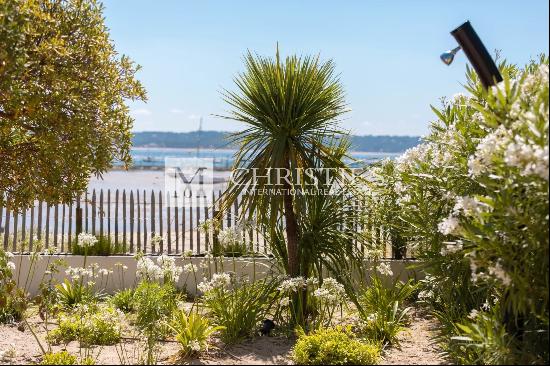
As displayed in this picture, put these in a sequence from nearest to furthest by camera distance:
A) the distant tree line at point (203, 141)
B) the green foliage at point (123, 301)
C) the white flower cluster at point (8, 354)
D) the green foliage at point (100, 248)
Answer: the white flower cluster at point (8, 354) < the green foliage at point (123, 301) < the green foliage at point (100, 248) < the distant tree line at point (203, 141)

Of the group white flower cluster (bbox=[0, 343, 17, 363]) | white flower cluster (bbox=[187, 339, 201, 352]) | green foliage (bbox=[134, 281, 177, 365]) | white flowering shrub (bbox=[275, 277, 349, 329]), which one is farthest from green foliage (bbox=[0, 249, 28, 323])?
white flowering shrub (bbox=[275, 277, 349, 329])

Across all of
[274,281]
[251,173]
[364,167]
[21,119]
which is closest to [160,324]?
[274,281]

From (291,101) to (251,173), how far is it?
3.01 ft

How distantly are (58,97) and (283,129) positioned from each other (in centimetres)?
245

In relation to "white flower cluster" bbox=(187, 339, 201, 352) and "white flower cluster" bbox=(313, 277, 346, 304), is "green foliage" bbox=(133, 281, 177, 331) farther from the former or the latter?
"white flower cluster" bbox=(313, 277, 346, 304)

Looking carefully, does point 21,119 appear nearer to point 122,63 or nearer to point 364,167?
point 122,63

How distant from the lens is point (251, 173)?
7.18 metres

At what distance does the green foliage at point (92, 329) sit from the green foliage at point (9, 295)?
50 centimetres

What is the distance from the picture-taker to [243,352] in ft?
20.4

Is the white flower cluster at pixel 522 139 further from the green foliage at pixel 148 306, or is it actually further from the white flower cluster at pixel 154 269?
the white flower cluster at pixel 154 269

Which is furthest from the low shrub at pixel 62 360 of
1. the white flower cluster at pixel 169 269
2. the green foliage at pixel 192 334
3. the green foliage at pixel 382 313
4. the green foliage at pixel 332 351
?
the green foliage at pixel 382 313

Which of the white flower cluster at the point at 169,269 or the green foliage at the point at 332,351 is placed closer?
the green foliage at the point at 332,351

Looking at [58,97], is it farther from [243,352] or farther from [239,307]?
[243,352]

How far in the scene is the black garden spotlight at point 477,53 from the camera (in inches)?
224
